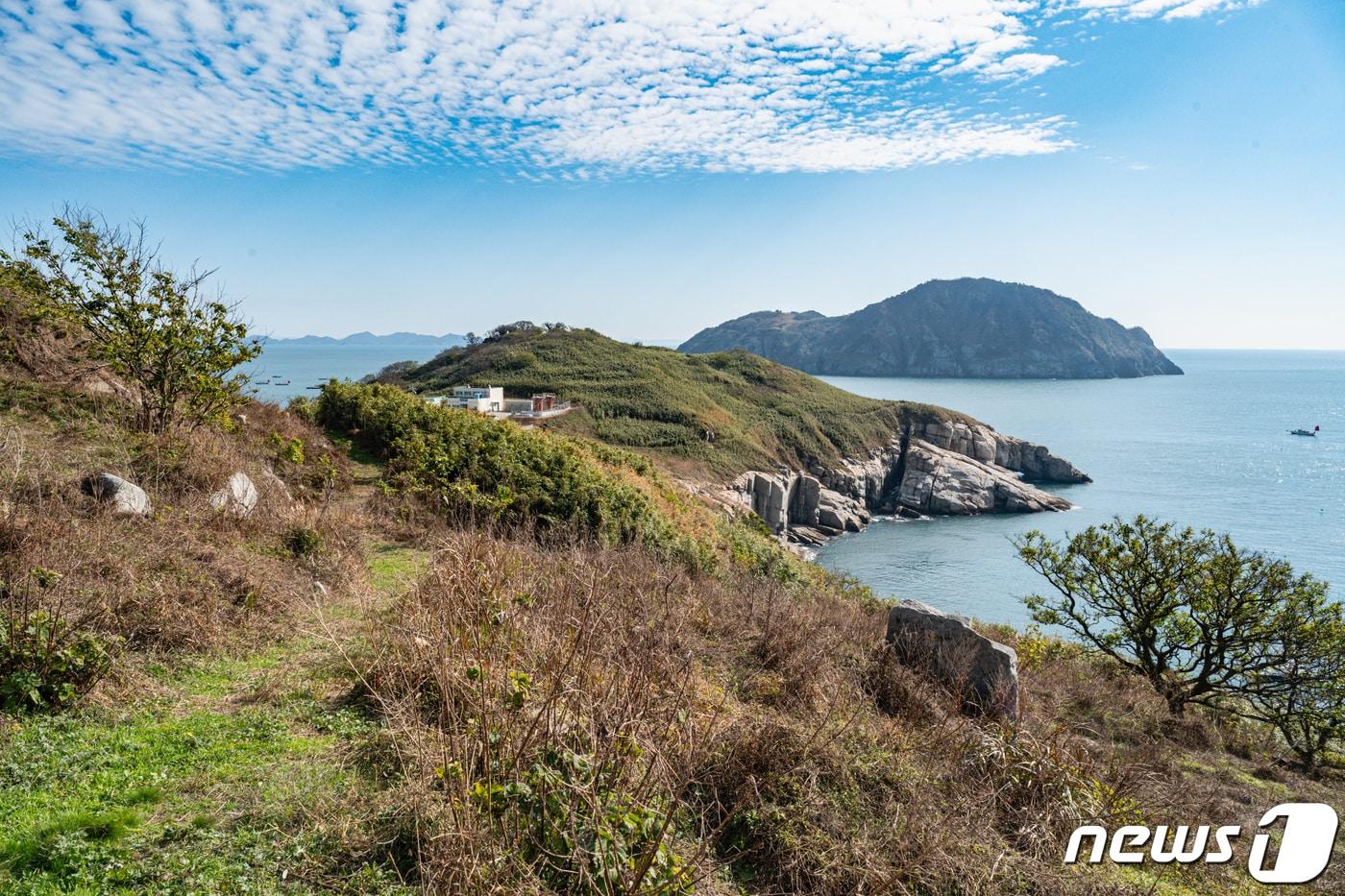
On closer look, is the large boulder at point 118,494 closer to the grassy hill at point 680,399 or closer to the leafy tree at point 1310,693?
the leafy tree at point 1310,693

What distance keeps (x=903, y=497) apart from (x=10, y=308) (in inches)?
2449

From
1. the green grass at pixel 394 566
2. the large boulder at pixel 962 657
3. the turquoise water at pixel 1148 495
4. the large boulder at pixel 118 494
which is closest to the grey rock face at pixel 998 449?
the turquoise water at pixel 1148 495

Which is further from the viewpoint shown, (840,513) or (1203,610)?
(840,513)

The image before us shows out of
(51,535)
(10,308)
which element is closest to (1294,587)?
(51,535)

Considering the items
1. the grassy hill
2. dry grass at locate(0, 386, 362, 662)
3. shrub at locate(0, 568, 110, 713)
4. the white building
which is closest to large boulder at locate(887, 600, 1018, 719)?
dry grass at locate(0, 386, 362, 662)

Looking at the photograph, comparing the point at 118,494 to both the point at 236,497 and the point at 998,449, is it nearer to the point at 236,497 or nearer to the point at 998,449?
the point at 236,497

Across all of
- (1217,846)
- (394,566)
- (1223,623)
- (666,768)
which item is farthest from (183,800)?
(1223,623)

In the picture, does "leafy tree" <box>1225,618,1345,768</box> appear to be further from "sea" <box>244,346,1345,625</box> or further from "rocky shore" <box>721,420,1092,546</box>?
"rocky shore" <box>721,420,1092,546</box>

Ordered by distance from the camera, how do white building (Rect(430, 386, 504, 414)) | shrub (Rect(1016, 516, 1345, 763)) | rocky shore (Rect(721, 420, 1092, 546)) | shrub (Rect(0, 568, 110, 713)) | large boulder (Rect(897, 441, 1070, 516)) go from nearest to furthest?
shrub (Rect(0, 568, 110, 713)) → shrub (Rect(1016, 516, 1345, 763)) → white building (Rect(430, 386, 504, 414)) → rocky shore (Rect(721, 420, 1092, 546)) → large boulder (Rect(897, 441, 1070, 516))

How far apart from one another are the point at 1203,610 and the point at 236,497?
17.3 m

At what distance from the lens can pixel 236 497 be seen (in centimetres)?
960

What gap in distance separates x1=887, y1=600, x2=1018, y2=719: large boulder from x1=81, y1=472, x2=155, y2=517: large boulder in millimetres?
9915

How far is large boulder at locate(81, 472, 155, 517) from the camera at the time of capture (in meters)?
7.71

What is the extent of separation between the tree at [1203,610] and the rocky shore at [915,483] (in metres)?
32.2
